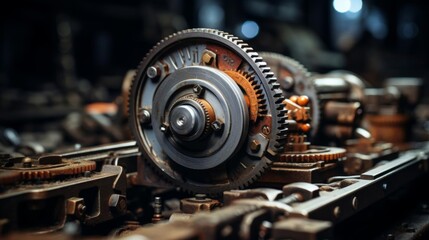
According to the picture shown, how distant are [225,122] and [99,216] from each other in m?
0.58

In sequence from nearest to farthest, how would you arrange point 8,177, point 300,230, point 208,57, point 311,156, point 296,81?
point 300,230
point 8,177
point 208,57
point 311,156
point 296,81

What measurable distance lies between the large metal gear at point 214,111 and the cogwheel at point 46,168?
36 cm

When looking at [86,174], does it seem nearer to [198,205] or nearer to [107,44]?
[198,205]

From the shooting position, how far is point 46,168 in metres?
2.14

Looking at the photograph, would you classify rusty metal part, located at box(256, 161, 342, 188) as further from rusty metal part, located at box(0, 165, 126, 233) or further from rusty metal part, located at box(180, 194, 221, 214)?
rusty metal part, located at box(0, 165, 126, 233)

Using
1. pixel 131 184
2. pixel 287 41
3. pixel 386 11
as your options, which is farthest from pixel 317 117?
pixel 386 11

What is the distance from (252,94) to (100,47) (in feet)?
23.5

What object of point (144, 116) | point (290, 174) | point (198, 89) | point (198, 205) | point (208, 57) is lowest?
point (198, 205)

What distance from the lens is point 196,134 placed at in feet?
7.52

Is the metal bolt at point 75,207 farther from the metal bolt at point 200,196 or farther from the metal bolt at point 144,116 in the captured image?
the metal bolt at point 144,116

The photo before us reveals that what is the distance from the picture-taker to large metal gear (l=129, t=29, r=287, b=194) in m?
2.27

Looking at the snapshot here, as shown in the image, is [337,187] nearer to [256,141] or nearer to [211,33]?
[256,141]

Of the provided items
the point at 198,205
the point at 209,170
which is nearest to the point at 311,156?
the point at 209,170

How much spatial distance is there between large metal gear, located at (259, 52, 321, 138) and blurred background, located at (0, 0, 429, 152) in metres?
2.40
